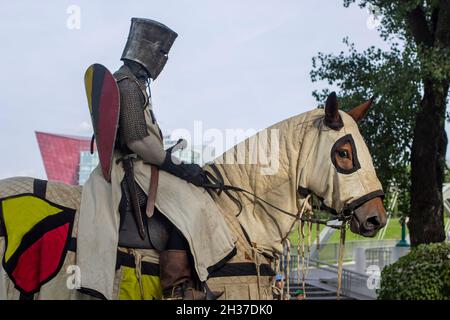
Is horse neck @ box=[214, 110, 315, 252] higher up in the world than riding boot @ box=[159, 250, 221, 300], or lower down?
higher up

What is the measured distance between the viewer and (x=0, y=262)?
3.95 metres

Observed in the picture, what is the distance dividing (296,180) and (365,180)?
0.43 metres

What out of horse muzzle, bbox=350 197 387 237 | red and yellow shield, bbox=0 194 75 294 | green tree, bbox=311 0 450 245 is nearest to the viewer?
red and yellow shield, bbox=0 194 75 294

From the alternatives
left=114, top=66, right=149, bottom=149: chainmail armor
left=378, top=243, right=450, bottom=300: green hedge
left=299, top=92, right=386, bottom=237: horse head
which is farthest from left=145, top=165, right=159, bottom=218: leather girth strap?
left=378, top=243, right=450, bottom=300: green hedge

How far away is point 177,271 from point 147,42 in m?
1.43

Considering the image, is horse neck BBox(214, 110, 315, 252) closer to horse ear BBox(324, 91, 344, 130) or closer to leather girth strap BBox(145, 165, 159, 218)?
horse ear BBox(324, 91, 344, 130)

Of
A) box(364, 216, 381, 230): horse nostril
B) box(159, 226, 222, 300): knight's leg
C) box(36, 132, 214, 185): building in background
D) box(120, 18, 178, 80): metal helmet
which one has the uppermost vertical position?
box(36, 132, 214, 185): building in background

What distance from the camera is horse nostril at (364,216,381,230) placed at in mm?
→ 4289

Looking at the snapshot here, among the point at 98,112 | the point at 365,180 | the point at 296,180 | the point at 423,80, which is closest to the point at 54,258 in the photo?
the point at 98,112

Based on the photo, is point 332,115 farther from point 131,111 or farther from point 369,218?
point 131,111

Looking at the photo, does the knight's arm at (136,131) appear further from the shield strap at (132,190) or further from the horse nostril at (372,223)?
the horse nostril at (372,223)

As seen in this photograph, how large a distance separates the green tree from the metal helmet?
342 inches

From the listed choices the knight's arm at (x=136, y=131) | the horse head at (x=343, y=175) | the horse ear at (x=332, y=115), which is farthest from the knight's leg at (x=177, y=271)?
the horse ear at (x=332, y=115)

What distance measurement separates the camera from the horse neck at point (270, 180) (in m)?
4.40
